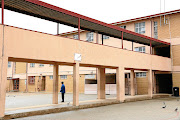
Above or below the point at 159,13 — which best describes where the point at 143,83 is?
below

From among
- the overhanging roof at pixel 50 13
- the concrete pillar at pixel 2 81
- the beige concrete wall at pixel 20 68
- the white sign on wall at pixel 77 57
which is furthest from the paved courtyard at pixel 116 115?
the beige concrete wall at pixel 20 68

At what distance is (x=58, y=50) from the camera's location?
12.6m

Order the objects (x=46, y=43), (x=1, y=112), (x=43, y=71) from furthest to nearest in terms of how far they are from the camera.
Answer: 1. (x=43, y=71)
2. (x=46, y=43)
3. (x=1, y=112)

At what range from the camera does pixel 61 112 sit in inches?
480

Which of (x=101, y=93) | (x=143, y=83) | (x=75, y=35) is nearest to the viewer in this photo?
(x=101, y=93)

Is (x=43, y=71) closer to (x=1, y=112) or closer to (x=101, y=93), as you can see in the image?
(x=101, y=93)

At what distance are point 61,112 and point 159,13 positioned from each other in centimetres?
1807

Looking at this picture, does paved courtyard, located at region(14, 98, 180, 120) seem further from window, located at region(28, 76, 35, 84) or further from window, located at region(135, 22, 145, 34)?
window, located at region(28, 76, 35, 84)

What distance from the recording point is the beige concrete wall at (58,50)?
10.5 meters

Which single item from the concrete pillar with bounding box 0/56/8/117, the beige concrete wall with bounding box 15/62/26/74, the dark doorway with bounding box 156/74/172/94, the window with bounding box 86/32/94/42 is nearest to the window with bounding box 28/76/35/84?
the beige concrete wall with bounding box 15/62/26/74

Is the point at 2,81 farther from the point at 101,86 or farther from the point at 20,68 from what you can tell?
the point at 20,68

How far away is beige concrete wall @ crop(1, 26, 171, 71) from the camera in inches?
412

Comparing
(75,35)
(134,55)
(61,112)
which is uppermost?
(75,35)

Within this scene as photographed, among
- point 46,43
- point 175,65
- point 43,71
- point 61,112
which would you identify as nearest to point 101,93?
point 61,112
